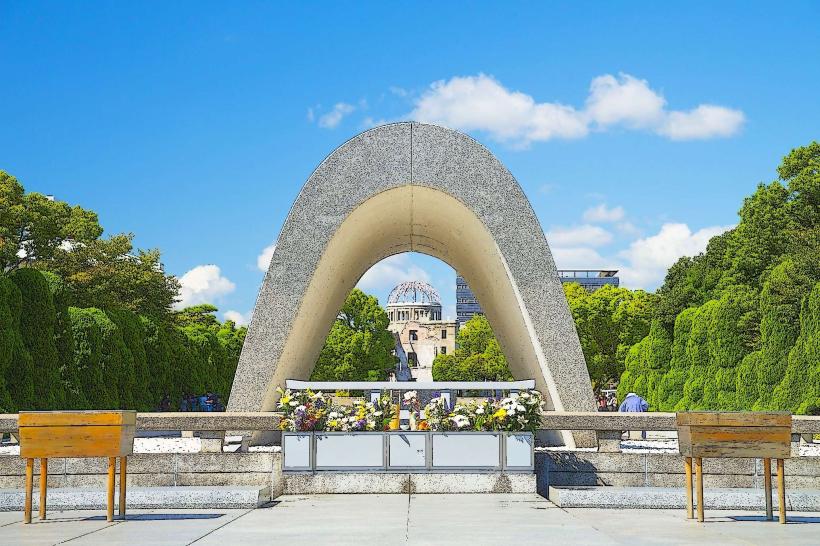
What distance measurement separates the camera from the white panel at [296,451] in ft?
43.7

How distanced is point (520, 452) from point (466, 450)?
2.28 ft

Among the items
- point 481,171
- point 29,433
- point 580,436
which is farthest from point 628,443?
point 29,433

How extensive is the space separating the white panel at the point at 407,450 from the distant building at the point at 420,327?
127352 mm

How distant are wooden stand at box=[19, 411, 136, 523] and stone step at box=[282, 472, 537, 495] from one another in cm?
325

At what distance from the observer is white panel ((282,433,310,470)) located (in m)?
13.3

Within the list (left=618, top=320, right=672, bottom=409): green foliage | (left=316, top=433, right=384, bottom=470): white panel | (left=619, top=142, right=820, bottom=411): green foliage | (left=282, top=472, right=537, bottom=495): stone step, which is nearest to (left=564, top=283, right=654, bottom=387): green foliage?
(left=619, top=142, right=820, bottom=411): green foliage

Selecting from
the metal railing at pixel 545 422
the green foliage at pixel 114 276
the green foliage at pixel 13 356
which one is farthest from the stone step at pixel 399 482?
the green foliage at pixel 114 276

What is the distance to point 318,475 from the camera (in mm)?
13273

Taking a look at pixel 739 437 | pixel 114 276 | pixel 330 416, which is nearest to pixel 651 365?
pixel 114 276

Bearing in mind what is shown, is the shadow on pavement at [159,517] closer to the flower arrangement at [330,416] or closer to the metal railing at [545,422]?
the flower arrangement at [330,416]

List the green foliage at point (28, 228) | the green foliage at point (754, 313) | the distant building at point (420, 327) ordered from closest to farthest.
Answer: the green foliage at point (754, 313) → the green foliage at point (28, 228) → the distant building at point (420, 327)

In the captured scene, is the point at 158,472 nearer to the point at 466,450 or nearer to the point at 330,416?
the point at 330,416

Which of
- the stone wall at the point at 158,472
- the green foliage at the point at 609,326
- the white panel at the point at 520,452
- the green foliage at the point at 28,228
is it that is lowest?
the stone wall at the point at 158,472

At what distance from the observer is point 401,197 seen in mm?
17766
